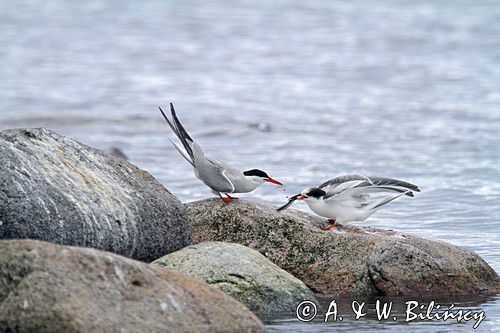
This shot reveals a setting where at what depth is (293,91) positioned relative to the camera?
20672 mm

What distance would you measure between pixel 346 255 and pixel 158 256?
143cm

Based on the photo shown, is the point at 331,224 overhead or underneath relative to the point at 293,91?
overhead

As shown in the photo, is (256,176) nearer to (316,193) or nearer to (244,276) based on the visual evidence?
(316,193)

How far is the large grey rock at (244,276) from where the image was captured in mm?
6637

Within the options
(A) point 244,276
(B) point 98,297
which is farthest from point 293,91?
(B) point 98,297

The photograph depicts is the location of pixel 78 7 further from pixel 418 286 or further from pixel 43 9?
pixel 418 286

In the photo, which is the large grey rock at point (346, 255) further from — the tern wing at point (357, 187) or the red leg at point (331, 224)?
the tern wing at point (357, 187)

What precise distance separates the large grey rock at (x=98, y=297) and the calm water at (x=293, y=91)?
84 centimetres

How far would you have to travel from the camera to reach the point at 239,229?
25.3ft

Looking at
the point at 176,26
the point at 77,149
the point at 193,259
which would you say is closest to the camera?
the point at 193,259

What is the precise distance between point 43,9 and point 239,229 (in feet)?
81.0

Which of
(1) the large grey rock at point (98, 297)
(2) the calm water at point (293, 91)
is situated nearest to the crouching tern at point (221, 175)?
(2) the calm water at point (293, 91)

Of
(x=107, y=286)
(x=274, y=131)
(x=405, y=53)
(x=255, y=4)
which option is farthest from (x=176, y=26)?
(x=107, y=286)

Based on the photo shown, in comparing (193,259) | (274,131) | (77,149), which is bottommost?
(274,131)
